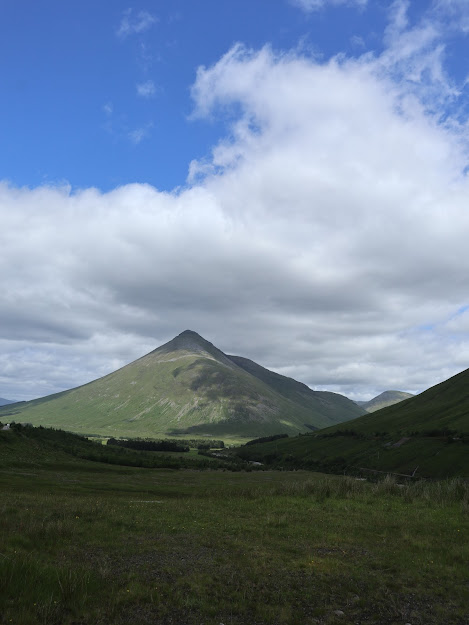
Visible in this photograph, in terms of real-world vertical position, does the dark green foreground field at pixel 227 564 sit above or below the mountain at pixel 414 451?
above

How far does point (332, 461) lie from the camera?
17650 cm

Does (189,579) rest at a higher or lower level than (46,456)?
higher

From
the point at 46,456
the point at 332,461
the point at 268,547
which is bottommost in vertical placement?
the point at 332,461

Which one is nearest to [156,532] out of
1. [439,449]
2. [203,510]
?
[203,510]

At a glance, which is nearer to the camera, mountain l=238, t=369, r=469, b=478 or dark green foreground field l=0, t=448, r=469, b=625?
dark green foreground field l=0, t=448, r=469, b=625

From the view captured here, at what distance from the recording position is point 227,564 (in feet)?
66.3

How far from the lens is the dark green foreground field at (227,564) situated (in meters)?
15.2

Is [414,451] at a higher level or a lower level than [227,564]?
lower

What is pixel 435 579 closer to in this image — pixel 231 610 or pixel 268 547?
pixel 268 547

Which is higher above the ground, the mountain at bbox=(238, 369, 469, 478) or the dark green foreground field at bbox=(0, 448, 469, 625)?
the dark green foreground field at bbox=(0, 448, 469, 625)

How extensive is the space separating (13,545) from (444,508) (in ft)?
116

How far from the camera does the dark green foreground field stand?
1523 centimetres

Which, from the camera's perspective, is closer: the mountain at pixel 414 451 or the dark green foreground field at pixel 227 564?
the dark green foreground field at pixel 227 564

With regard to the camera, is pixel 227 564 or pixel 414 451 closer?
pixel 227 564
